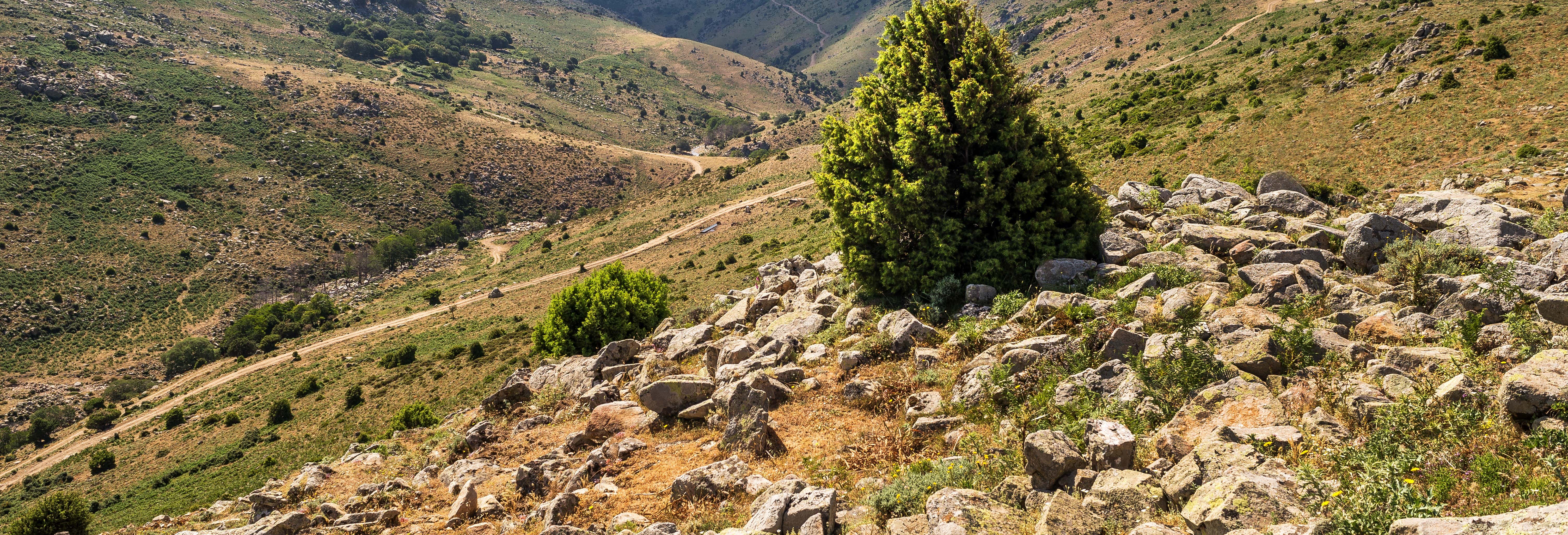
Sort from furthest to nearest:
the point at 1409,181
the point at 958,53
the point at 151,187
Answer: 1. the point at 151,187
2. the point at 1409,181
3. the point at 958,53

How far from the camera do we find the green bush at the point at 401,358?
181 feet

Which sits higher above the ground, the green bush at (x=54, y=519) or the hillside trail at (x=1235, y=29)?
the hillside trail at (x=1235, y=29)

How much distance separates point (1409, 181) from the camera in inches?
1089

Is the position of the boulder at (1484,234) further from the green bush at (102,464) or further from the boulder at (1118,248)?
the green bush at (102,464)

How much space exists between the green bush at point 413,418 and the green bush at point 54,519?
12.4 m

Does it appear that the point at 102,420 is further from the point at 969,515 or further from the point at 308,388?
the point at 969,515

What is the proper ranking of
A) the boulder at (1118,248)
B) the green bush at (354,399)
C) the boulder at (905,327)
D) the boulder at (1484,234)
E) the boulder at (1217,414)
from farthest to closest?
the green bush at (354,399) → the boulder at (1118,248) → the boulder at (905,327) → the boulder at (1484,234) → the boulder at (1217,414)

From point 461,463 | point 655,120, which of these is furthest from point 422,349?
point 655,120

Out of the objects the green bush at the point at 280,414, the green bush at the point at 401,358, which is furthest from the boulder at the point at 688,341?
the green bush at the point at 401,358

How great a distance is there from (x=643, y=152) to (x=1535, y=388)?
15068cm

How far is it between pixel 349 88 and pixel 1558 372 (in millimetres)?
159994

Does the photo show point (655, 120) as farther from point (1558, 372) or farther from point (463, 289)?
point (1558, 372)

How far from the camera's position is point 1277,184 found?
20.7 metres

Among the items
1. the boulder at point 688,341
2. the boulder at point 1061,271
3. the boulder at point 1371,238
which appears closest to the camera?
the boulder at point 1371,238
